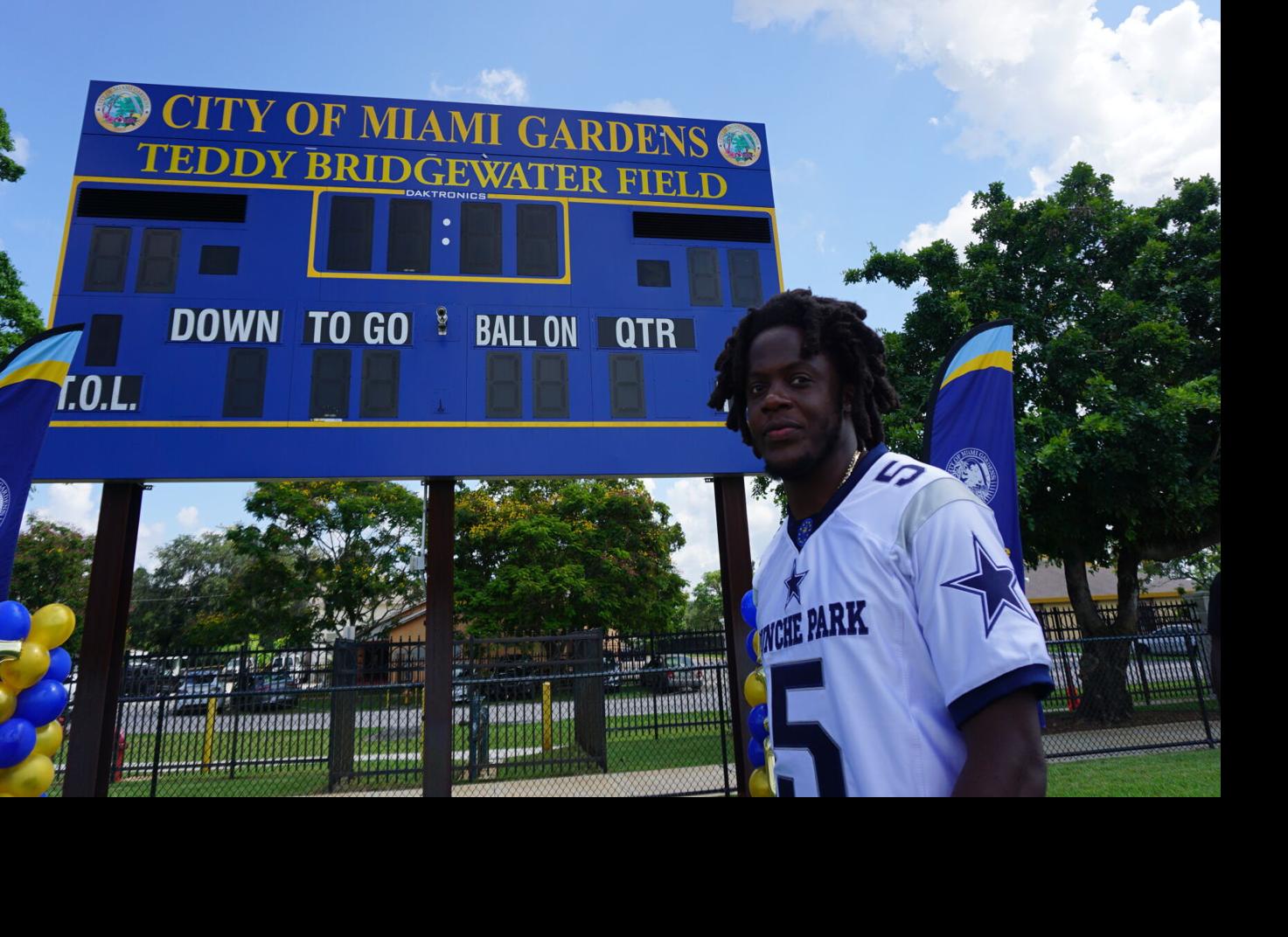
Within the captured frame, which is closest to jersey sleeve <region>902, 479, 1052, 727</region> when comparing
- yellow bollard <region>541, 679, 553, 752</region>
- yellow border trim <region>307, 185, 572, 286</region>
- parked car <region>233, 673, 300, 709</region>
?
yellow border trim <region>307, 185, 572, 286</region>

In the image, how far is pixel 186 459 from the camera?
677 cm

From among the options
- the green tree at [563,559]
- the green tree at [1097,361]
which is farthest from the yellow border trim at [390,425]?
the green tree at [563,559]

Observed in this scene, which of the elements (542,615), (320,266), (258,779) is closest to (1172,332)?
(320,266)

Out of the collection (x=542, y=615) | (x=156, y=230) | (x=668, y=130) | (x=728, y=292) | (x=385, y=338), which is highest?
(x=668, y=130)

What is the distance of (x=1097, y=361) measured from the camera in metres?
10.5

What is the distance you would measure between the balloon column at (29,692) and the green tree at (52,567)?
21.3 meters

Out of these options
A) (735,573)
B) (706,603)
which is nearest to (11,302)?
(735,573)

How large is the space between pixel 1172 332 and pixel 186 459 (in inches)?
477

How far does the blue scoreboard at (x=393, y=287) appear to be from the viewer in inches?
274

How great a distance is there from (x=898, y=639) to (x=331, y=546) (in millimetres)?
24454

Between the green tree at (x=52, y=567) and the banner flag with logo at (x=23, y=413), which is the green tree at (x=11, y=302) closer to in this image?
the banner flag with logo at (x=23, y=413)

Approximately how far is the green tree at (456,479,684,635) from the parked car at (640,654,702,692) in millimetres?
12313

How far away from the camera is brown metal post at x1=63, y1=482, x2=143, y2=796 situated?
6410mm
